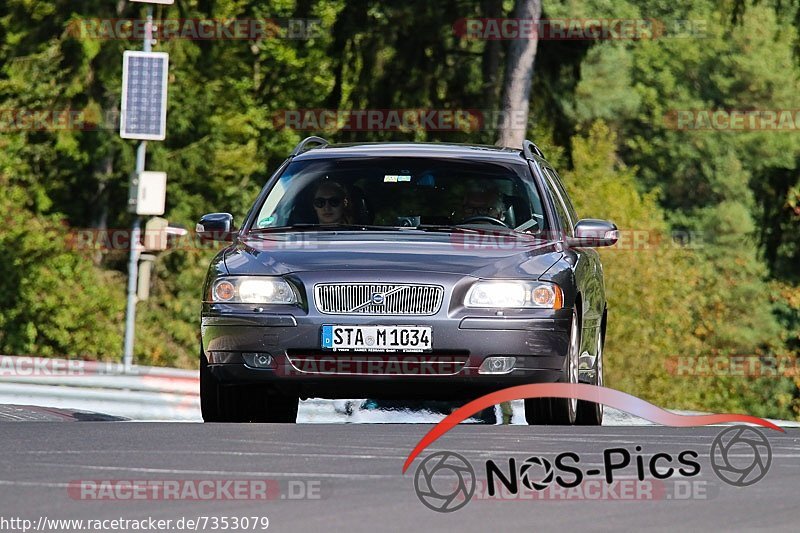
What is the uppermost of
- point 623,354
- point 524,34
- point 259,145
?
point 524,34

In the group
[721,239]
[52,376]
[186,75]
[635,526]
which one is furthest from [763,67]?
[635,526]

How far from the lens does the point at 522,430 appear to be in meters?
10.3

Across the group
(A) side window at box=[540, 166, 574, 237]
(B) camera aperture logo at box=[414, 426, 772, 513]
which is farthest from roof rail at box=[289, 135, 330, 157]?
(B) camera aperture logo at box=[414, 426, 772, 513]

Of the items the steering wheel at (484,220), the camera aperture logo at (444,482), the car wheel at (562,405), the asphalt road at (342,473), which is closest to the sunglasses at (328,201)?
the steering wheel at (484,220)

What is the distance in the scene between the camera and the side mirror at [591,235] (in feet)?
39.7

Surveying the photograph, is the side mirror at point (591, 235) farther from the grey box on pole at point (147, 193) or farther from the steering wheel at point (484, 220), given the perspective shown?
the grey box on pole at point (147, 193)

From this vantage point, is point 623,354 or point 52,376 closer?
point 52,376

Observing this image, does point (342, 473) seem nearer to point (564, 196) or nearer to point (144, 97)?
point (564, 196)

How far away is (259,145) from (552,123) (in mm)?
23919

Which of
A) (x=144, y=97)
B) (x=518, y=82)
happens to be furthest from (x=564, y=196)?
(x=518, y=82)

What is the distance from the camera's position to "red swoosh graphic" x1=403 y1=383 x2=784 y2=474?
34.0 feet

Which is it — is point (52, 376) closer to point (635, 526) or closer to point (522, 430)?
point (522, 430)

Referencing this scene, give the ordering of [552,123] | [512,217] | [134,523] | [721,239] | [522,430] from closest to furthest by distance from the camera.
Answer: [134,523]
[522,430]
[512,217]
[552,123]
[721,239]

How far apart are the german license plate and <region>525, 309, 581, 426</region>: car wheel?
0.92 metres
